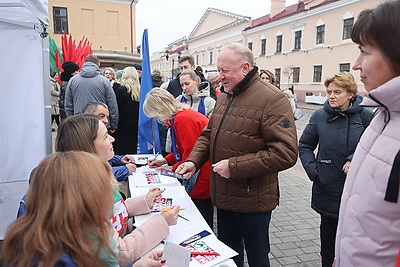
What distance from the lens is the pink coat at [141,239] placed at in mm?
1531

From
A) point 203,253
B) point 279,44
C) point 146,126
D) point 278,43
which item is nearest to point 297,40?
point 279,44

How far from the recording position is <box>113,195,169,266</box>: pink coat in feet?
5.02

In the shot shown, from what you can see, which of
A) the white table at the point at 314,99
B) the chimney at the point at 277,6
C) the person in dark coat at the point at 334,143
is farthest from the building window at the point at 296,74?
the person in dark coat at the point at 334,143

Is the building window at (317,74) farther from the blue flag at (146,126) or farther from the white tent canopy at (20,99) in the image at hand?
the white tent canopy at (20,99)

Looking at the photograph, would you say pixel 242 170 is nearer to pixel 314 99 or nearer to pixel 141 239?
pixel 141 239

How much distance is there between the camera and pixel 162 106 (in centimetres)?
274

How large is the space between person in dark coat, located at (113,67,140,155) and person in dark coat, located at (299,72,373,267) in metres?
3.21

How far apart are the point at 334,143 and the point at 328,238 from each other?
2.51 feet

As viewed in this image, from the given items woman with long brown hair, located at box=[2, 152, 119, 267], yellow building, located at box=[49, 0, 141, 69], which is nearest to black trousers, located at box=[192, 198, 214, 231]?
woman with long brown hair, located at box=[2, 152, 119, 267]

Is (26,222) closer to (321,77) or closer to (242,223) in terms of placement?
(242,223)

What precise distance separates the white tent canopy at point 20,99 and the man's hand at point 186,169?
182 cm

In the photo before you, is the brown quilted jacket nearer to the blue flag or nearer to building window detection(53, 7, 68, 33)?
the blue flag

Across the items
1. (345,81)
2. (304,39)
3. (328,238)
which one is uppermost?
(304,39)

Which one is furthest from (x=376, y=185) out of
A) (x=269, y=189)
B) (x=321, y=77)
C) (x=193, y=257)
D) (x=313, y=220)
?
(x=321, y=77)
